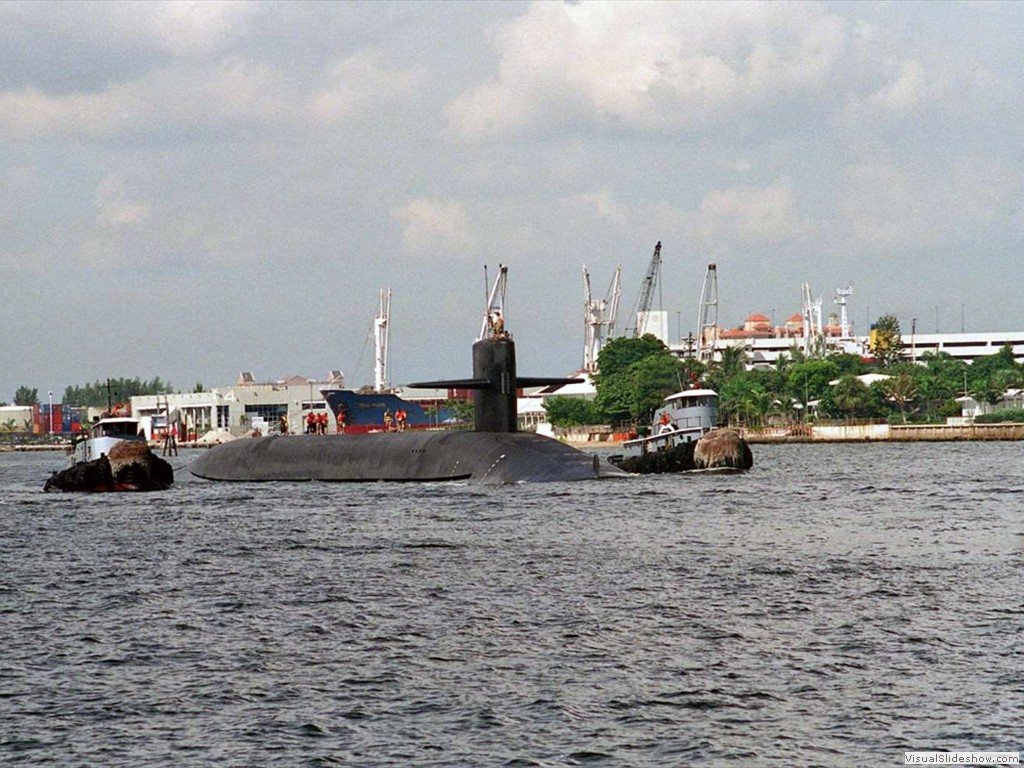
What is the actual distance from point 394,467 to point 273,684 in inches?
1646

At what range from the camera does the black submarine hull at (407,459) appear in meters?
56.9

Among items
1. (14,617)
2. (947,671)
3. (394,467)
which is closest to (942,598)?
(947,671)

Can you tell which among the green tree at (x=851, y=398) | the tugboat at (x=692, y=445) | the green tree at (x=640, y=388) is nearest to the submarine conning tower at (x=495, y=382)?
the tugboat at (x=692, y=445)

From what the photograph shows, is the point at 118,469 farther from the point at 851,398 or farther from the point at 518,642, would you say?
the point at 851,398

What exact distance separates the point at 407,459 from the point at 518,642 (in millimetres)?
38958

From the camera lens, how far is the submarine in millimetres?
56938

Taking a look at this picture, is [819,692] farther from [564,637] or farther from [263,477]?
[263,477]

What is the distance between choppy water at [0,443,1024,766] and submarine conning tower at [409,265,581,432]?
1505 centimetres

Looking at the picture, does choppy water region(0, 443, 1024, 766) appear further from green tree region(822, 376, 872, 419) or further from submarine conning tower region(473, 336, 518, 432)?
green tree region(822, 376, 872, 419)

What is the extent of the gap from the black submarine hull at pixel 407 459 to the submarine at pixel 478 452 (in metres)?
0.04

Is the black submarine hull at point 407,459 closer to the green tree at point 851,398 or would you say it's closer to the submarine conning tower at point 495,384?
the submarine conning tower at point 495,384

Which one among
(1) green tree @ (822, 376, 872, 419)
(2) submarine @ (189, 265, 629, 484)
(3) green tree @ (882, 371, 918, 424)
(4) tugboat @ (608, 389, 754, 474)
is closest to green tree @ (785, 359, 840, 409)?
(1) green tree @ (822, 376, 872, 419)

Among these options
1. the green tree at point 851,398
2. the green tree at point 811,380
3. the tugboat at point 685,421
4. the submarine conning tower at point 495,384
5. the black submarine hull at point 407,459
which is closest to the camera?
the black submarine hull at point 407,459

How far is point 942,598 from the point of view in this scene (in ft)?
84.5
